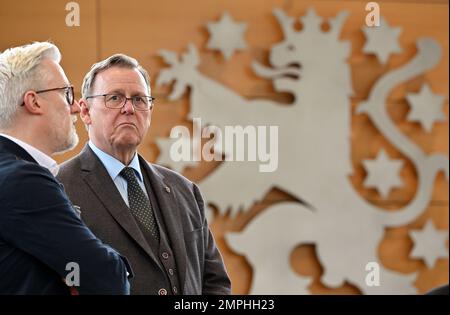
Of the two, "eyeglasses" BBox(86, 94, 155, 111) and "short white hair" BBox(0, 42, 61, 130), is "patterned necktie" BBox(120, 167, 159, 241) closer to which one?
"eyeglasses" BBox(86, 94, 155, 111)

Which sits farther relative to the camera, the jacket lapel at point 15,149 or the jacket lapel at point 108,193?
the jacket lapel at point 108,193

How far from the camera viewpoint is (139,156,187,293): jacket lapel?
5.64 ft

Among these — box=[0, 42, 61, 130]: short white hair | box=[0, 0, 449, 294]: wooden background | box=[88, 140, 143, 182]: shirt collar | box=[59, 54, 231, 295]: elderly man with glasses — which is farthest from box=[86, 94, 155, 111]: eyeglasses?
box=[0, 0, 449, 294]: wooden background

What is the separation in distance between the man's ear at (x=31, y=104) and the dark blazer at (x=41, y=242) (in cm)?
13

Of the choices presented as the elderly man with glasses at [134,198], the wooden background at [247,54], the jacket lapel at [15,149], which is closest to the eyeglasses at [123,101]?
the elderly man with glasses at [134,198]

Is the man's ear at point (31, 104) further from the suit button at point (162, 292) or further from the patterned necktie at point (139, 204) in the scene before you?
the suit button at point (162, 292)

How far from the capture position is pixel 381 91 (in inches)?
140

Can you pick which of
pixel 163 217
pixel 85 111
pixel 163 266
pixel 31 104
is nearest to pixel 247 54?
pixel 85 111

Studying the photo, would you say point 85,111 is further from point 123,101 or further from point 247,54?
point 247,54

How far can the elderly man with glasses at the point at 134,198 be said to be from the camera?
168 cm

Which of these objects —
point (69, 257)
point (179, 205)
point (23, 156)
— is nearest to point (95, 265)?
point (69, 257)

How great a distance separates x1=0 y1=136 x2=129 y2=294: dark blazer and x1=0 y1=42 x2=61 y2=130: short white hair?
0.14 meters

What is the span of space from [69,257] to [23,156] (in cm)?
22

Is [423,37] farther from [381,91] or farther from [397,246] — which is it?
[397,246]
